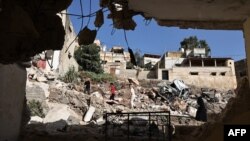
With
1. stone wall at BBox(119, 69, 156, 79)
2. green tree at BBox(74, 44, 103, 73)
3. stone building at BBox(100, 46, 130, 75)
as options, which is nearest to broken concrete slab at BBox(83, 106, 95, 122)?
green tree at BBox(74, 44, 103, 73)

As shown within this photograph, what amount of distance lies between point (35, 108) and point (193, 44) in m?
38.4

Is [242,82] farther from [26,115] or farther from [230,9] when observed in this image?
[26,115]

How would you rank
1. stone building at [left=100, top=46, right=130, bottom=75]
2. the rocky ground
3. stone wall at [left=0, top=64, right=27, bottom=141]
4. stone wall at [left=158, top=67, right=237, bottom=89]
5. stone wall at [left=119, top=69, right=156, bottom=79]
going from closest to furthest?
stone wall at [left=0, top=64, right=27, bottom=141] < the rocky ground < stone wall at [left=158, top=67, right=237, bottom=89] < stone wall at [left=119, top=69, right=156, bottom=79] < stone building at [left=100, top=46, right=130, bottom=75]

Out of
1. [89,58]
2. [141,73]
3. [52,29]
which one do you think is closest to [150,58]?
[141,73]

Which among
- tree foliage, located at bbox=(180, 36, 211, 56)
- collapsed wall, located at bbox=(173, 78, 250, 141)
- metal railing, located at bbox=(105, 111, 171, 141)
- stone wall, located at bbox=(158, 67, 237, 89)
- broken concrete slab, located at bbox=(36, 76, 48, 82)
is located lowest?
metal railing, located at bbox=(105, 111, 171, 141)

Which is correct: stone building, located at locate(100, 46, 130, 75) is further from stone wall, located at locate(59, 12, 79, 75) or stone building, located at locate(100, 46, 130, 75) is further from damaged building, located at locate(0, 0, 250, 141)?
damaged building, located at locate(0, 0, 250, 141)

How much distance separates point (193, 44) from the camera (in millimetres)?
50719

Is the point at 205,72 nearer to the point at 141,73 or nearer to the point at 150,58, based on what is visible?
the point at 141,73

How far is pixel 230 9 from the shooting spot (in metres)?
5.11

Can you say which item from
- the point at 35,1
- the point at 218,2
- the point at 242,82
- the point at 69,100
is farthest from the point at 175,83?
the point at 35,1

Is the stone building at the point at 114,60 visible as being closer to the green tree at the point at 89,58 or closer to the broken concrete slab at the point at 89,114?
the green tree at the point at 89,58

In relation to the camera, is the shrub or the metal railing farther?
the shrub

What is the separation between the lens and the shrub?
607 inches

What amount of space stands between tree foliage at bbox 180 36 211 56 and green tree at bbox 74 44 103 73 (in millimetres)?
20158
